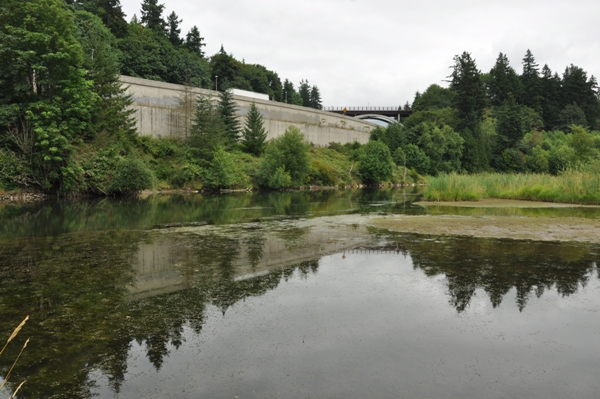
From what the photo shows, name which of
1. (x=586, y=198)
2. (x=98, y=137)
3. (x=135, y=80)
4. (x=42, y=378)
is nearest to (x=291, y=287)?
(x=42, y=378)

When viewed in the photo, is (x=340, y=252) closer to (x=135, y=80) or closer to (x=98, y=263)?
(x=98, y=263)

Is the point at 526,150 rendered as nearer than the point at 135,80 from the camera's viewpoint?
No

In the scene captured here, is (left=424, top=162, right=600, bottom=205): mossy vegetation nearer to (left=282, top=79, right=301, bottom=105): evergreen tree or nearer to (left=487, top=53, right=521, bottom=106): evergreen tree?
(left=487, top=53, right=521, bottom=106): evergreen tree

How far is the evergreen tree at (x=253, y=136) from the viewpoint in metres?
51.3

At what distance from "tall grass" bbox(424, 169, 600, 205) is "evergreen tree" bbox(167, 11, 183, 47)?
61.5 meters

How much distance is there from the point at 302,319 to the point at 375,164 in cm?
5239

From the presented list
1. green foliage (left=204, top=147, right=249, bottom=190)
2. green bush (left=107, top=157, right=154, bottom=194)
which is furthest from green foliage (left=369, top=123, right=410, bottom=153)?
green bush (left=107, top=157, right=154, bottom=194)

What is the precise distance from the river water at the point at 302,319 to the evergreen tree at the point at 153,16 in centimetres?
6834

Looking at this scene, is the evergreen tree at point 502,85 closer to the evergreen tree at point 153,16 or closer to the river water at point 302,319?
the evergreen tree at point 153,16

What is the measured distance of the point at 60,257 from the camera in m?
10.1

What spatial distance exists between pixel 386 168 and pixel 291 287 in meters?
51.8

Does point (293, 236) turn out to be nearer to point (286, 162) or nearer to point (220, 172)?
point (220, 172)

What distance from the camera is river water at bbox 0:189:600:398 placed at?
170 inches

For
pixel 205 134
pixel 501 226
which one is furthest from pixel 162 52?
pixel 501 226
